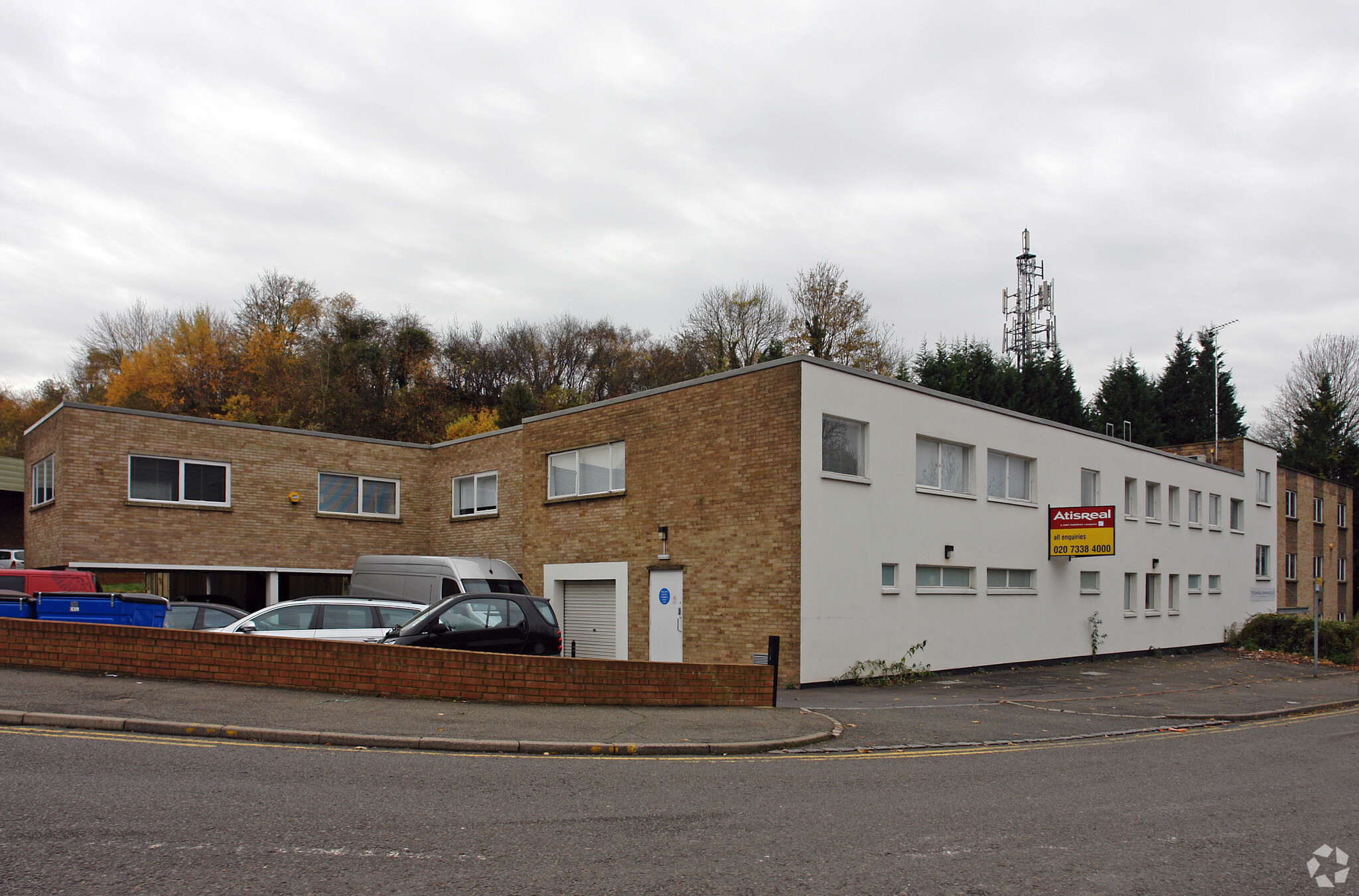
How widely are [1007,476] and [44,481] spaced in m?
23.0

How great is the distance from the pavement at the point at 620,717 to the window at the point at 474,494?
39.2 feet

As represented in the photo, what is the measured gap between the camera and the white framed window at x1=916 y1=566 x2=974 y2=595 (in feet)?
65.8

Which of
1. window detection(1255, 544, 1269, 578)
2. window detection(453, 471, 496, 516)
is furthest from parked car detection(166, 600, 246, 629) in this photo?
window detection(1255, 544, 1269, 578)

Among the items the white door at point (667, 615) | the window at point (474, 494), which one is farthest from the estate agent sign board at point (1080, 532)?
the window at point (474, 494)

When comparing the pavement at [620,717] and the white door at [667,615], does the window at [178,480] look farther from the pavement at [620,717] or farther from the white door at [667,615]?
the pavement at [620,717]

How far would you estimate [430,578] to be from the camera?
20.5 meters

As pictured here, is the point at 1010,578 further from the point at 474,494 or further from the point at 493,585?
the point at 474,494

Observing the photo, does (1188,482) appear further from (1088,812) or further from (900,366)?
(1088,812)

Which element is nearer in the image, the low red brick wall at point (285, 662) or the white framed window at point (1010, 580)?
the low red brick wall at point (285, 662)

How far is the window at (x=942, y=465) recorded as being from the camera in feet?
67.5

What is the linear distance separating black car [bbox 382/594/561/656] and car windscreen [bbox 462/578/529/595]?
457cm

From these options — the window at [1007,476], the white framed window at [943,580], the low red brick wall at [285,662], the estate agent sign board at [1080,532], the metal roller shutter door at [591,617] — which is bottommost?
the metal roller shutter door at [591,617]

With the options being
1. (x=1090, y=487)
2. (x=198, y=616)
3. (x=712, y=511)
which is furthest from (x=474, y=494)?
(x=1090, y=487)

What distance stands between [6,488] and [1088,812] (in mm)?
42213
